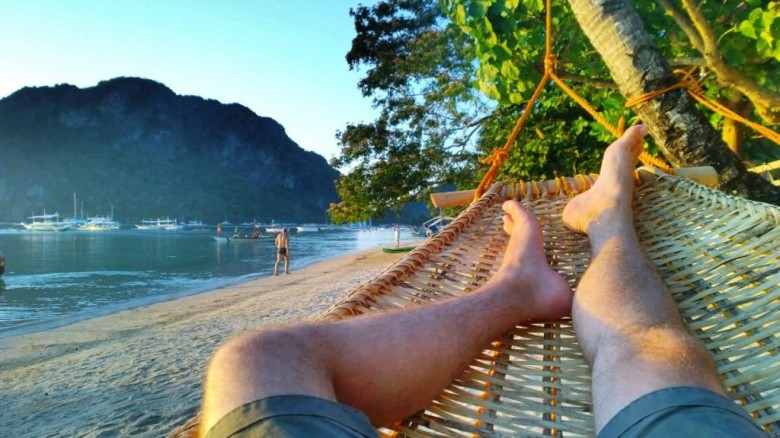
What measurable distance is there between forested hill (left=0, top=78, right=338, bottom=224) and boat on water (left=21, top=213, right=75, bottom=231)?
1.95m

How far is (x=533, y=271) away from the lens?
52.0 inches

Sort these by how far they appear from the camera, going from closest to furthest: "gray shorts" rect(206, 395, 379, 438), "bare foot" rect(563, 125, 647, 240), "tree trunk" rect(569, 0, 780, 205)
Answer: "gray shorts" rect(206, 395, 379, 438)
"bare foot" rect(563, 125, 647, 240)
"tree trunk" rect(569, 0, 780, 205)

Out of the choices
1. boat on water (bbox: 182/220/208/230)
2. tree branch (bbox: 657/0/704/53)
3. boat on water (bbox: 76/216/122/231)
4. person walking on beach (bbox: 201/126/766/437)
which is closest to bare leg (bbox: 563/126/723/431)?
person walking on beach (bbox: 201/126/766/437)

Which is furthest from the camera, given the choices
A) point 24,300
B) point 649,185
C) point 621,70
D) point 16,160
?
point 16,160

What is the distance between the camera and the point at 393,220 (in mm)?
83875

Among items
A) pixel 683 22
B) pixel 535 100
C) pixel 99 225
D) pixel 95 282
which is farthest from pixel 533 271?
pixel 99 225

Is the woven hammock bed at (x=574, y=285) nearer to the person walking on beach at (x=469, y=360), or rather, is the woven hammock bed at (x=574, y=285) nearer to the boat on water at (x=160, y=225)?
the person walking on beach at (x=469, y=360)

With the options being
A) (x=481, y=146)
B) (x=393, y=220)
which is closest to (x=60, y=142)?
(x=393, y=220)

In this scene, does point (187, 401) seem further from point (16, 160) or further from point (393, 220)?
point (16, 160)

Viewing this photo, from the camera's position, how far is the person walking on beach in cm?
63

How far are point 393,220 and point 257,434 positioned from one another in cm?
8330

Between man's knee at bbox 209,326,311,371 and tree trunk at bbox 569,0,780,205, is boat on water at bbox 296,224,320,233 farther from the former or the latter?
man's knee at bbox 209,326,311,371

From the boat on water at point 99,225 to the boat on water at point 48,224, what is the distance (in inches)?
73.1

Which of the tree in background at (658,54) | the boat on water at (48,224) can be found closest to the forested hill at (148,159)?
the boat on water at (48,224)
